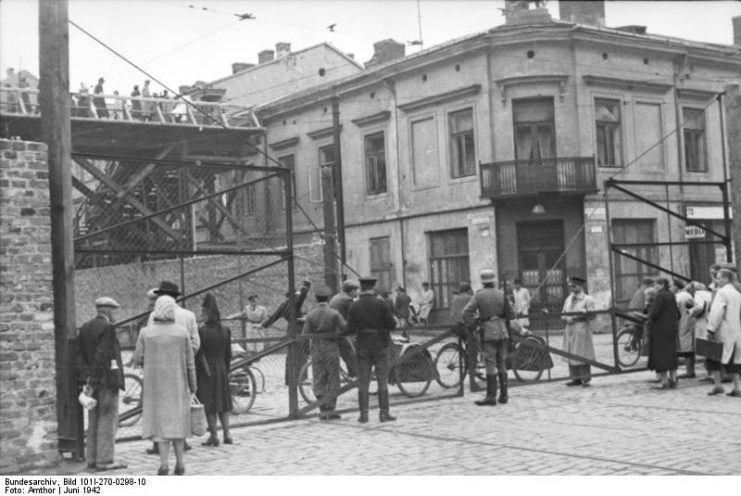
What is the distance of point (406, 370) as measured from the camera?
43.9ft

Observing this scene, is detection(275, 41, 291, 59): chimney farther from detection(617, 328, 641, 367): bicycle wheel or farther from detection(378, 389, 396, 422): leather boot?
detection(378, 389, 396, 422): leather boot

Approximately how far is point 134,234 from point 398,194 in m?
9.10

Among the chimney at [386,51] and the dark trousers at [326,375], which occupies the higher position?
the chimney at [386,51]

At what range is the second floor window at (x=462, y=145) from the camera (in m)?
28.8

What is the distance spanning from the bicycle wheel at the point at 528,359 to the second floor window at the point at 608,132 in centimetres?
1478

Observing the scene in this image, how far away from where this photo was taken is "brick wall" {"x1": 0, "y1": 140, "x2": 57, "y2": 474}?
28.1ft

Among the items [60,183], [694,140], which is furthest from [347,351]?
[694,140]

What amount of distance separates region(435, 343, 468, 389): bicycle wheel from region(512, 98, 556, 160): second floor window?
48.9ft

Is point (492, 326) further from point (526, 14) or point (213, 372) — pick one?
point (526, 14)

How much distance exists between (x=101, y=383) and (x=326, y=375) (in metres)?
3.92

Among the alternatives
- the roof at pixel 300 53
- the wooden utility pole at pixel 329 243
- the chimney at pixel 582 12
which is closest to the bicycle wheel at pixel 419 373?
the wooden utility pole at pixel 329 243

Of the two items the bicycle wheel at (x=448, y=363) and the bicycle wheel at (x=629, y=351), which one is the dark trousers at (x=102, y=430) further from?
the bicycle wheel at (x=629, y=351)

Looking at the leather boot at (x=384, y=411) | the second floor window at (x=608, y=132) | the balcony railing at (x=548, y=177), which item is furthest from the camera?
the second floor window at (x=608, y=132)
